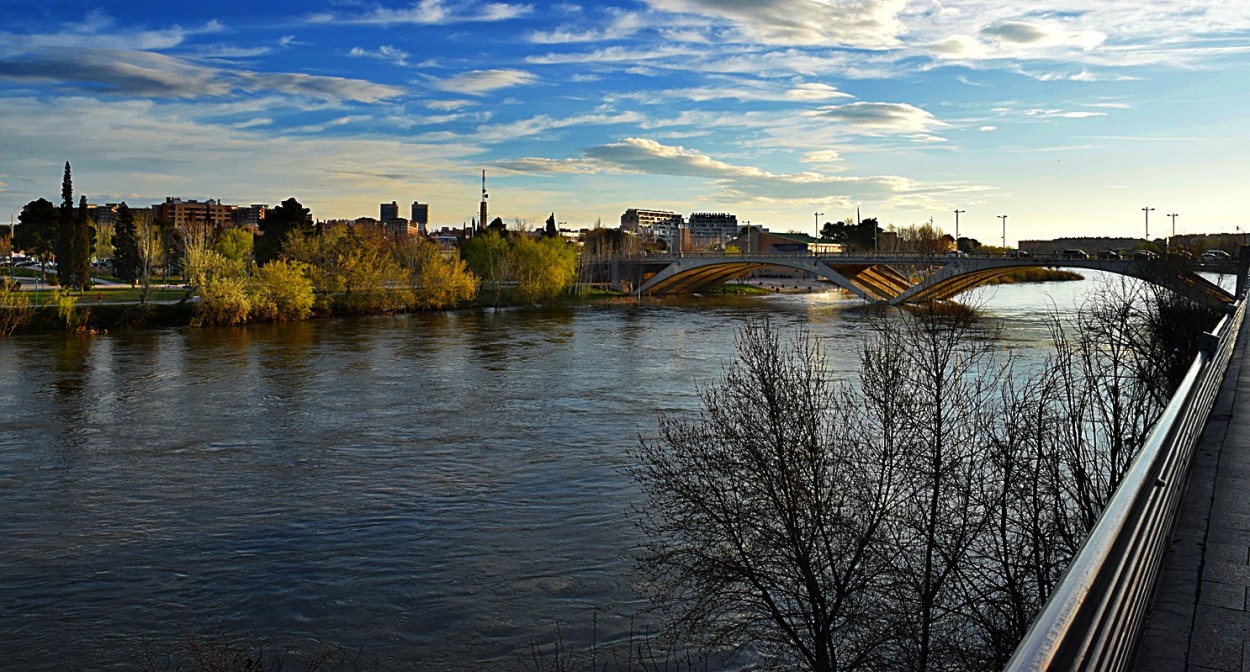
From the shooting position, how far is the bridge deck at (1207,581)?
10.1 ft

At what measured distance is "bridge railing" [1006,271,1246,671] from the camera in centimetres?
194

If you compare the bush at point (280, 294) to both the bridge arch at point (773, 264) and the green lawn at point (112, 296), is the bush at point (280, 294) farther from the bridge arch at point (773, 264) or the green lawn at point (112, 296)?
the bridge arch at point (773, 264)

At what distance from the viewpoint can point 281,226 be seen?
63500 millimetres

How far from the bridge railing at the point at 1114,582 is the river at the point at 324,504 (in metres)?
6.93

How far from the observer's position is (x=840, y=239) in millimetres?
136625

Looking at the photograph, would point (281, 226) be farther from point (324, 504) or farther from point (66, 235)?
point (324, 504)

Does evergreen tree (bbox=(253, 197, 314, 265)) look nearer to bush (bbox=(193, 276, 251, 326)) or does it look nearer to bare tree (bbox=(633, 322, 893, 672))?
bush (bbox=(193, 276, 251, 326))

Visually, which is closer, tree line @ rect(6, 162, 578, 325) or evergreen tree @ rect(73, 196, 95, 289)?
tree line @ rect(6, 162, 578, 325)

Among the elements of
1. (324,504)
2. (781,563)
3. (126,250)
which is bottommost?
(324,504)

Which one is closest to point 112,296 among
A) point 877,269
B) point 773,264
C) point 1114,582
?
point 773,264

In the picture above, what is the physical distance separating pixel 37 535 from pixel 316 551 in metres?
3.88

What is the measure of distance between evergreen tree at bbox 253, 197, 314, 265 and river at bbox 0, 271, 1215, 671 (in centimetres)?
3287

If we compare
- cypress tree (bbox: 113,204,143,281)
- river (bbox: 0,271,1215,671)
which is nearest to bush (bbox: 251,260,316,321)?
river (bbox: 0,271,1215,671)

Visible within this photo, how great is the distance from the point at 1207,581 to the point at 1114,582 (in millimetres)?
1736
